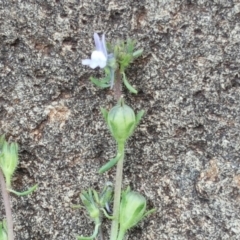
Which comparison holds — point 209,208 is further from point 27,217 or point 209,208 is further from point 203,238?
point 27,217

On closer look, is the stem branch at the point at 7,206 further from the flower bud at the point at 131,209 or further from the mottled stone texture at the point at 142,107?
the flower bud at the point at 131,209

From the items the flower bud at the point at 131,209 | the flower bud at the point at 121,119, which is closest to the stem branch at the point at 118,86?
the flower bud at the point at 121,119

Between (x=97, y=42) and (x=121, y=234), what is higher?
(x=97, y=42)

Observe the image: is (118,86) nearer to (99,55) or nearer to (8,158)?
(99,55)

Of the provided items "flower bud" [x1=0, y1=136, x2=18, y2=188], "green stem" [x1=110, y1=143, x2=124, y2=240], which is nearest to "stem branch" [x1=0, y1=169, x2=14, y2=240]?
"flower bud" [x1=0, y1=136, x2=18, y2=188]

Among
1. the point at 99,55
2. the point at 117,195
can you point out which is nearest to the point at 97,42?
the point at 99,55

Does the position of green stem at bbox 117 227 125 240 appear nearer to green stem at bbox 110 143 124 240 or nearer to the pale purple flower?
green stem at bbox 110 143 124 240

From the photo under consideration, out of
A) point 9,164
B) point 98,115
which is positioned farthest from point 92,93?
point 9,164
